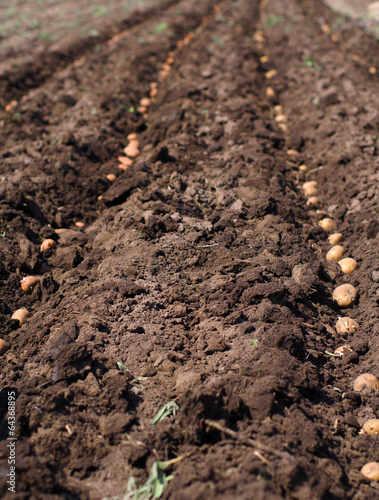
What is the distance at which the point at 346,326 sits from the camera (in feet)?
10.4

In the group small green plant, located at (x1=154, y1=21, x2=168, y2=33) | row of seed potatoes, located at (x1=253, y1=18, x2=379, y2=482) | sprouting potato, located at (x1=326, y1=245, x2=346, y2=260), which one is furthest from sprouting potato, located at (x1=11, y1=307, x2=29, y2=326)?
small green plant, located at (x1=154, y1=21, x2=168, y2=33)

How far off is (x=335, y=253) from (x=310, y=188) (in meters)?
1.25

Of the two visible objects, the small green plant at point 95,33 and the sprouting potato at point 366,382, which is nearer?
the sprouting potato at point 366,382

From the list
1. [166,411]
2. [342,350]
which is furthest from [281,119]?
[166,411]

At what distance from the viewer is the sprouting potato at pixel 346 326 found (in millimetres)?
3154

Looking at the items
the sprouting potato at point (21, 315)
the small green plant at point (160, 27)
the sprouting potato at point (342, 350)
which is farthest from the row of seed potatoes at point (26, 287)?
the small green plant at point (160, 27)

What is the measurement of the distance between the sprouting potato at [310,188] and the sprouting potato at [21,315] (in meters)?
3.19

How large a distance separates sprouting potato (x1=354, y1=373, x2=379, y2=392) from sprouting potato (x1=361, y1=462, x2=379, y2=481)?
506 millimetres

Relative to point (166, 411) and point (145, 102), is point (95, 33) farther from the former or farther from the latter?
point (166, 411)

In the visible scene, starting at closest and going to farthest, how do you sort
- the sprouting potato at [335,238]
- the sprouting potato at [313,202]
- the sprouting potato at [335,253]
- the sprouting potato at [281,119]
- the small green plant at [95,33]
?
1. the sprouting potato at [335,253]
2. the sprouting potato at [335,238]
3. the sprouting potato at [313,202]
4. the sprouting potato at [281,119]
5. the small green plant at [95,33]

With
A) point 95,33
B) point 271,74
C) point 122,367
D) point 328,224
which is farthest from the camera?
point 95,33

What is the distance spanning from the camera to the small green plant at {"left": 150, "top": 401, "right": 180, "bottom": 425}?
232cm

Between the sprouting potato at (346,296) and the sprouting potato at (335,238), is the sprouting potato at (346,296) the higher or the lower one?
the lower one

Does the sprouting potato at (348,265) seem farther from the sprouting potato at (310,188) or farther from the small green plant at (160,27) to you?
the small green plant at (160,27)
